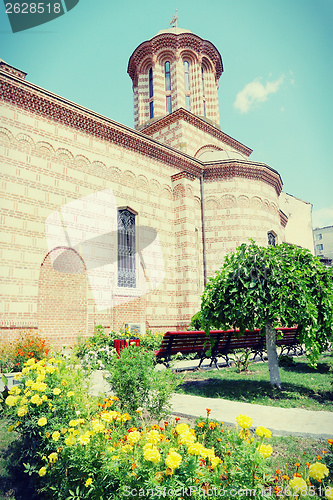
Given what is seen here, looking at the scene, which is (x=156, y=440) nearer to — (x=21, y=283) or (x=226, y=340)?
(x=226, y=340)

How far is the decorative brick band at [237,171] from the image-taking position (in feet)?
59.5

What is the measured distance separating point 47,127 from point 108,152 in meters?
2.79

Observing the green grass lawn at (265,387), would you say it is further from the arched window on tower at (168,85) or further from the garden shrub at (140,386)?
the arched window on tower at (168,85)

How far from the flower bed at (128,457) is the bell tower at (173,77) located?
20.9 m

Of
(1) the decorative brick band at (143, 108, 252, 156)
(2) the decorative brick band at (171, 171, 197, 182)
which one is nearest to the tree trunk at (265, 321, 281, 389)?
(2) the decorative brick band at (171, 171, 197, 182)

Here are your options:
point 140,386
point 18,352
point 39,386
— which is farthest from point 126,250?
point 39,386

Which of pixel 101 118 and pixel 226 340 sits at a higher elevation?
pixel 101 118

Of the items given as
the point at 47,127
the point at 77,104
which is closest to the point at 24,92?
the point at 47,127

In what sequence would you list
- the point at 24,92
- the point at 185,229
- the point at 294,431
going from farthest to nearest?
the point at 185,229 < the point at 24,92 < the point at 294,431

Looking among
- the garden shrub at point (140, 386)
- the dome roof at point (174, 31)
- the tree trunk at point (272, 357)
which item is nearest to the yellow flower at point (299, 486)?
the garden shrub at point (140, 386)

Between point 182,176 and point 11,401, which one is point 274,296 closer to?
point 11,401

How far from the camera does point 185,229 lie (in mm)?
16141

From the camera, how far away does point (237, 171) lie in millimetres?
18250

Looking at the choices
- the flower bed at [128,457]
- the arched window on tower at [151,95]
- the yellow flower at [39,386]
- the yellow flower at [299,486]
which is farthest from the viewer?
the arched window on tower at [151,95]
